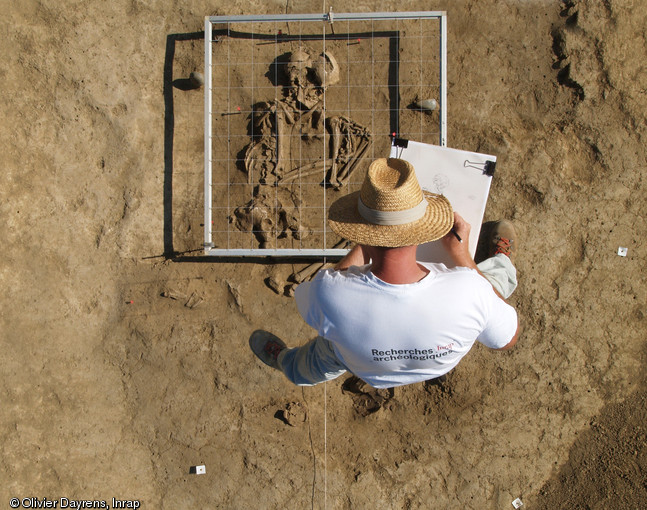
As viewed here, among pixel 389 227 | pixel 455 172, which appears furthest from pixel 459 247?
pixel 455 172

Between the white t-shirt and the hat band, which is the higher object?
the hat band

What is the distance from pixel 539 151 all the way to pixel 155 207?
4.05 m

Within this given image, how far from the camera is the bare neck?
8.52 feet

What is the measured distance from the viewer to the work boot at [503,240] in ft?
15.1

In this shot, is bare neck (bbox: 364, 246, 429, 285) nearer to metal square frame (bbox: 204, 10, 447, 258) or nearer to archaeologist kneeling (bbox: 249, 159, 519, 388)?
archaeologist kneeling (bbox: 249, 159, 519, 388)

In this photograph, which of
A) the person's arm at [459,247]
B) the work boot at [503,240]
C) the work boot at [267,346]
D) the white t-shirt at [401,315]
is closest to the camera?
the white t-shirt at [401,315]

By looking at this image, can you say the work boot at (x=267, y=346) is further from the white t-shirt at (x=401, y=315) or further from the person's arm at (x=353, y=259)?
the white t-shirt at (x=401, y=315)

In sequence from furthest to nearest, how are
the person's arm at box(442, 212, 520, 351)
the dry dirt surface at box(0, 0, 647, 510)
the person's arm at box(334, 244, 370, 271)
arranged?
the dry dirt surface at box(0, 0, 647, 510)
the person's arm at box(442, 212, 520, 351)
the person's arm at box(334, 244, 370, 271)

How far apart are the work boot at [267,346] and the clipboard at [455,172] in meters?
2.06

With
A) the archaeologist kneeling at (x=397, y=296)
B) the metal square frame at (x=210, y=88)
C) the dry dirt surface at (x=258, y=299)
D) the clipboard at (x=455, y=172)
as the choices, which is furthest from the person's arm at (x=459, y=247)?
the dry dirt surface at (x=258, y=299)

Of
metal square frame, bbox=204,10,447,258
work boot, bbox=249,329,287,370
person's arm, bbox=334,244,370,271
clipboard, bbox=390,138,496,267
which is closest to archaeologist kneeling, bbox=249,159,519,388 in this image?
person's arm, bbox=334,244,370,271

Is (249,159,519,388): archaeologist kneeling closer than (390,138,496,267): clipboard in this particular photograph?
Yes

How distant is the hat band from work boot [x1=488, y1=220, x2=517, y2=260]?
7.32 feet

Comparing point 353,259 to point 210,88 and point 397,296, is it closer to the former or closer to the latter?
point 397,296
